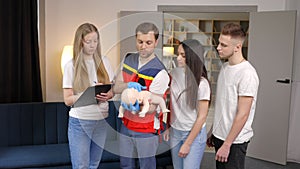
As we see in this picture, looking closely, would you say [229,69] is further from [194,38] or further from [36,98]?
[36,98]

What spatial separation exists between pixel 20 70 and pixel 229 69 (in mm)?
2654

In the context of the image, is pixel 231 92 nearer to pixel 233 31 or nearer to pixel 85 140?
pixel 233 31

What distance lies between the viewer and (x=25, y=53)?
3.76 meters

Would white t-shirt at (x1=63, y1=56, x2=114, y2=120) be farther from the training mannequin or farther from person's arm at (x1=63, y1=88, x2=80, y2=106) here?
the training mannequin

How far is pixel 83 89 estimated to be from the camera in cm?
179

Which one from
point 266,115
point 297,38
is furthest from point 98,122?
point 297,38

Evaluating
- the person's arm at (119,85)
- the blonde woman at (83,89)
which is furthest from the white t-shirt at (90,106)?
the person's arm at (119,85)

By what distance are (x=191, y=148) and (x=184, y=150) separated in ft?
0.12

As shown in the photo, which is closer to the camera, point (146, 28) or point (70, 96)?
point (146, 28)

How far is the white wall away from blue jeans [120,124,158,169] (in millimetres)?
3054

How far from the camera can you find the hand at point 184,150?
5.66 feet

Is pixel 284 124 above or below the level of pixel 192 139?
below

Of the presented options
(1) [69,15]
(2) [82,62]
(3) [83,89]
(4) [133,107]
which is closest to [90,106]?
(3) [83,89]

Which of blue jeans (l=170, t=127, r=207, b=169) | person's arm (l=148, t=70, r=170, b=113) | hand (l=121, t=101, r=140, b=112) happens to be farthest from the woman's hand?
blue jeans (l=170, t=127, r=207, b=169)
